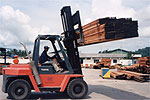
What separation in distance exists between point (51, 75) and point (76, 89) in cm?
120

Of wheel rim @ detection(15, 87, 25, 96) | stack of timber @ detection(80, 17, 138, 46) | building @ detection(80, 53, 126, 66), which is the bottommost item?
wheel rim @ detection(15, 87, 25, 96)

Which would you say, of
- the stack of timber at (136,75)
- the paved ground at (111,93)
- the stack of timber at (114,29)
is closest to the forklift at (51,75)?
the paved ground at (111,93)

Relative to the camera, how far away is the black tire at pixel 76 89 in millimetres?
7770

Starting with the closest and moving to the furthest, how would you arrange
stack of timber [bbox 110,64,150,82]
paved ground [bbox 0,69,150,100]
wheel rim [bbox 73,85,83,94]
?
1. wheel rim [bbox 73,85,83,94]
2. paved ground [bbox 0,69,150,100]
3. stack of timber [bbox 110,64,150,82]

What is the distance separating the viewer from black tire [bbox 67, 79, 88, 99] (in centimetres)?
777

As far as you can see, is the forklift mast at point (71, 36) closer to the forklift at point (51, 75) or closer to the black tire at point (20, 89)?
the forklift at point (51, 75)

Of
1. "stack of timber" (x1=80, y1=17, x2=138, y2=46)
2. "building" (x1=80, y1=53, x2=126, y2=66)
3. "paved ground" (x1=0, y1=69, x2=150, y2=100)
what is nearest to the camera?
"stack of timber" (x1=80, y1=17, x2=138, y2=46)

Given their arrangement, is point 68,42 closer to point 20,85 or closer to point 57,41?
point 57,41

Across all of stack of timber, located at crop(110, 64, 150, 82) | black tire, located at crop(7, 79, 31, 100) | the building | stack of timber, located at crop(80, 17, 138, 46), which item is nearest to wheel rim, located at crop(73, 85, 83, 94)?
black tire, located at crop(7, 79, 31, 100)

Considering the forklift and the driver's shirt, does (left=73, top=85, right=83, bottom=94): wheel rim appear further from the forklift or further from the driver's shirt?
the driver's shirt

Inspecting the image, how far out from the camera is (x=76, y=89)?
25.9ft

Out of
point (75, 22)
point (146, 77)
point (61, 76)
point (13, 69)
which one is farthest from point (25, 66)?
point (146, 77)

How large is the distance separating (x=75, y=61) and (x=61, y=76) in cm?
112

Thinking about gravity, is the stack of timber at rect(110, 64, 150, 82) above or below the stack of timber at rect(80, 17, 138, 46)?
below
